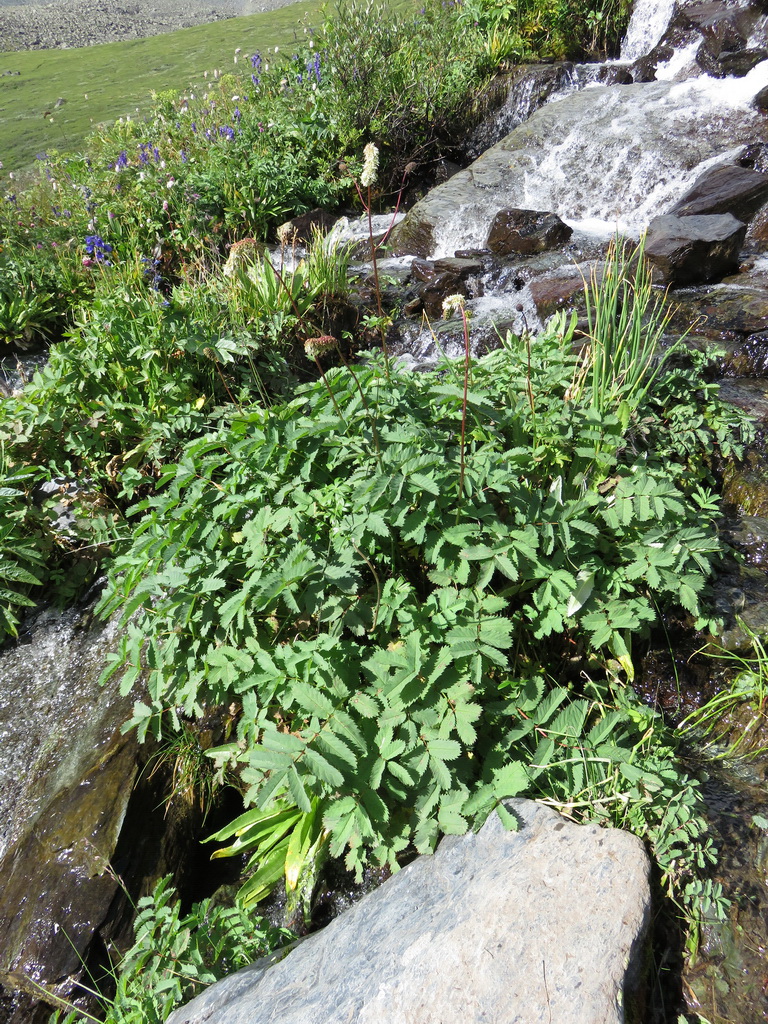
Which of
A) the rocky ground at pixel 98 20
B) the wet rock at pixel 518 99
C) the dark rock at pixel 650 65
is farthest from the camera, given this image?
the rocky ground at pixel 98 20

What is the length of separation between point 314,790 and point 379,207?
848 cm

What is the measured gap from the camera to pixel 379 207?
28.8 feet

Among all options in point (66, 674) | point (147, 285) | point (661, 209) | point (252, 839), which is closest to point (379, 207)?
point (661, 209)

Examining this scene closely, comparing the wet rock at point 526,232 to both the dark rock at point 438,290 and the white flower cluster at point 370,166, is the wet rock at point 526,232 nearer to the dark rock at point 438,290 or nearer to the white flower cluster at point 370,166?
the dark rock at point 438,290

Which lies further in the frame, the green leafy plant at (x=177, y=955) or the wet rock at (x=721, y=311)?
the wet rock at (x=721, y=311)

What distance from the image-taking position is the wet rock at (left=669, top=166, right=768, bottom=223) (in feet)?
20.8

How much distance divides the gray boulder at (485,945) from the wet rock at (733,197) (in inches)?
250

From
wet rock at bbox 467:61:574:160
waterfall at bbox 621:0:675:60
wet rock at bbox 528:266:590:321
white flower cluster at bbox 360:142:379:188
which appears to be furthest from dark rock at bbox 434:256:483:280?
waterfall at bbox 621:0:675:60

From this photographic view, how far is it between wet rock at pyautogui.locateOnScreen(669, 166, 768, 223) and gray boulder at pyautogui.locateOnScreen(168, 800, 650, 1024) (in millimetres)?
6337

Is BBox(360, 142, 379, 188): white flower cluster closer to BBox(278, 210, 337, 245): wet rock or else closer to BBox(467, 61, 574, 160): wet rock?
BBox(278, 210, 337, 245): wet rock

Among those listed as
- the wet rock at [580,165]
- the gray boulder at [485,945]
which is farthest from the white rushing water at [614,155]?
the gray boulder at [485,945]

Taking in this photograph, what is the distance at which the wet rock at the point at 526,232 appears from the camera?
690cm

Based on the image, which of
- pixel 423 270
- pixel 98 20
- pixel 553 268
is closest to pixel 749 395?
pixel 553 268

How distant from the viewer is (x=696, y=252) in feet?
18.2
